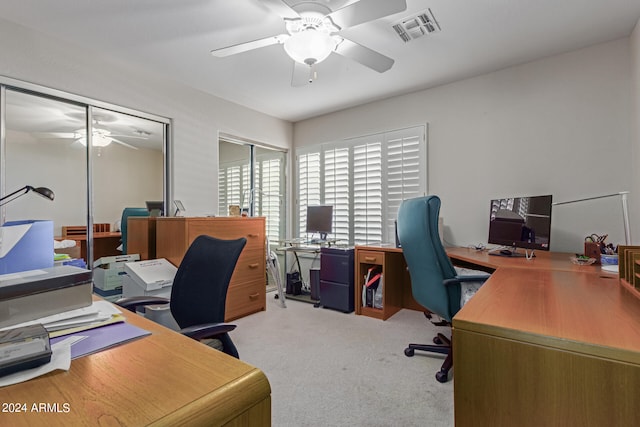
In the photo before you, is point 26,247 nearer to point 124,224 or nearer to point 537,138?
point 124,224

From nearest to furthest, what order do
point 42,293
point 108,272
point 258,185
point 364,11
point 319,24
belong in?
point 42,293
point 364,11
point 319,24
point 108,272
point 258,185

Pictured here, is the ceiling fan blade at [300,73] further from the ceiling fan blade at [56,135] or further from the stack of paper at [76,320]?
the stack of paper at [76,320]

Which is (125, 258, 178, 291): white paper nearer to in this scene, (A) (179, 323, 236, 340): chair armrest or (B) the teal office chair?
(A) (179, 323, 236, 340): chair armrest

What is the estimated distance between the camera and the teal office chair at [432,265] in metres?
1.90

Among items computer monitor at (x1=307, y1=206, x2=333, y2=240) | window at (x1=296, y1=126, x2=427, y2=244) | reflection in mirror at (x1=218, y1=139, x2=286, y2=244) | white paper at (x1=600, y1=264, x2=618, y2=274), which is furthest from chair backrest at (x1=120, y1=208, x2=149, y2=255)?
white paper at (x1=600, y1=264, x2=618, y2=274)

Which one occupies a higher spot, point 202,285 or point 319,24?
point 319,24

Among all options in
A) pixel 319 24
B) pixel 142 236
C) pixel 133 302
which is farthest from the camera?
pixel 142 236

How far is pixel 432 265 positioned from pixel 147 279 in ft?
7.37

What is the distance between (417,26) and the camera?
236 centimetres

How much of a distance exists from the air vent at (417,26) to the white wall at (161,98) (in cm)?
229

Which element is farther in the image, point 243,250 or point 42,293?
point 243,250

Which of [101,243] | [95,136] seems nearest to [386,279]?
[101,243]

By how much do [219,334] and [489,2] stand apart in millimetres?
2585

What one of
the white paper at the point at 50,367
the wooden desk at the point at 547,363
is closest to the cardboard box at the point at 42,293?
the white paper at the point at 50,367
